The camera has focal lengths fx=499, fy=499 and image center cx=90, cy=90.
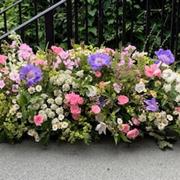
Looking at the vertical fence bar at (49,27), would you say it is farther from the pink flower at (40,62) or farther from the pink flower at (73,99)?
the pink flower at (73,99)

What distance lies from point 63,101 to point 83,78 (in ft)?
0.68

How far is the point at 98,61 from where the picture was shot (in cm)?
321

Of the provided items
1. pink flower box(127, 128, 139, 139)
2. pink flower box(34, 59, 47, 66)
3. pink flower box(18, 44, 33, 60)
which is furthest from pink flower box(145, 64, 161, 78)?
pink flower box(18, 44, 33, 60)

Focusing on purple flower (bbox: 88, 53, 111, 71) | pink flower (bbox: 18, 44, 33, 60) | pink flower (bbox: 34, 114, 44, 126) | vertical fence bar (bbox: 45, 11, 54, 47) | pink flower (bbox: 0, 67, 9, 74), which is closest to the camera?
pink flower (bbox: 34, 114, 44, 126)

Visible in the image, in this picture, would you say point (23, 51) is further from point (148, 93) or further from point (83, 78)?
point (148, 93)

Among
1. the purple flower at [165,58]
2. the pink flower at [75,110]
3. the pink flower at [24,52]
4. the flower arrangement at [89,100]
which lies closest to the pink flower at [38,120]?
the flower arrangement at [89,100]

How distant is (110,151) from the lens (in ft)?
10.2

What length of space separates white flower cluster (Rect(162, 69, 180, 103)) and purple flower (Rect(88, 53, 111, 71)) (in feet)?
1.26

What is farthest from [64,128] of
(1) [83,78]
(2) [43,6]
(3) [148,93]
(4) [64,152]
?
(2) [43,6]

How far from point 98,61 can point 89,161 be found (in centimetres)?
64

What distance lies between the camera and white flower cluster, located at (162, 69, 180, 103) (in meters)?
3.23

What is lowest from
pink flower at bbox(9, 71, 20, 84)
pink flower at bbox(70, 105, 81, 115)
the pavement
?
the pavement

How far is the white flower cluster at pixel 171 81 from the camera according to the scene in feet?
10.6

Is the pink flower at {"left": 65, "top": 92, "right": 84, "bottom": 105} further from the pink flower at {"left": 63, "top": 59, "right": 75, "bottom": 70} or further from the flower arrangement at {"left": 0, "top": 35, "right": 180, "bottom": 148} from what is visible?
the pink flower at {"left": 63, "top": 59, "right": 75, "bottom": 70}
